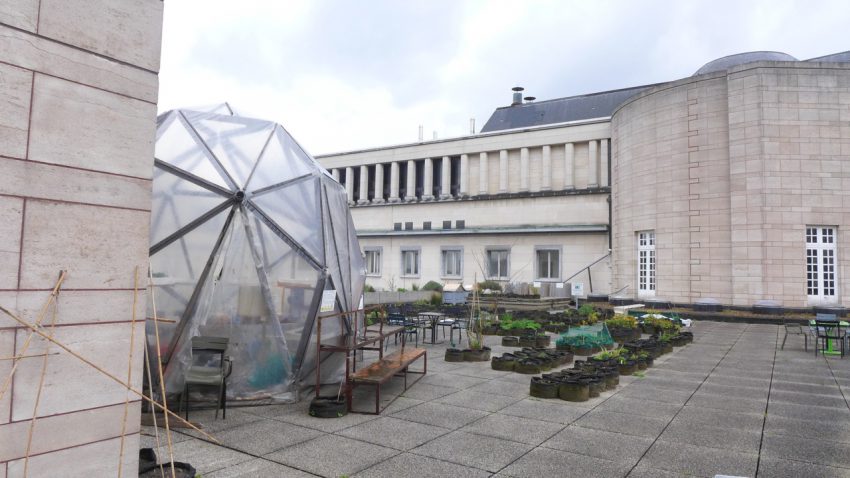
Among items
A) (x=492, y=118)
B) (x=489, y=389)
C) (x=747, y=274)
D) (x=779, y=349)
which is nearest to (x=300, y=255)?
(x=489, y=389)

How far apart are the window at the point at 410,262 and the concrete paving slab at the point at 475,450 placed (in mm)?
34647

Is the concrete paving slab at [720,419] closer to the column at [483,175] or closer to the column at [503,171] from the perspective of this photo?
the column at [503,171]

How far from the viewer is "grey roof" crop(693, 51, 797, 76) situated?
3052cm

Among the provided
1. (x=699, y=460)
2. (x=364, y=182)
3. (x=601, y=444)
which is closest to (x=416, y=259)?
(x=364, y=182)

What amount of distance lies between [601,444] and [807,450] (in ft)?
7.88

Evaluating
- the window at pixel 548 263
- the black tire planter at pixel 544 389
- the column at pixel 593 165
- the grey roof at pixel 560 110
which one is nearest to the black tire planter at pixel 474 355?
the black tire planter at pixel 544 389

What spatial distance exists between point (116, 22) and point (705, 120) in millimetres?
27631

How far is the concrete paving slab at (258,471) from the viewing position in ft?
17.8

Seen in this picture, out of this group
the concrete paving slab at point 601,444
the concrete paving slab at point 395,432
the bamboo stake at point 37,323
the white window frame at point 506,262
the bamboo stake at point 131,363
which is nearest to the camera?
the bamboo stake at point 37,323

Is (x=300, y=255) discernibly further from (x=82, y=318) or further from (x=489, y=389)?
(x=82, y=318)

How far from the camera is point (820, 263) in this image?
2388 centimetres

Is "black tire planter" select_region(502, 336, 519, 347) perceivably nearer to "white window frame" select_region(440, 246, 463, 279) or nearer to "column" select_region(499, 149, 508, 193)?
"white window frame" select_region(440, 246, 463, 279)

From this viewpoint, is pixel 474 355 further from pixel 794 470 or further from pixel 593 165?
pixel 593 165

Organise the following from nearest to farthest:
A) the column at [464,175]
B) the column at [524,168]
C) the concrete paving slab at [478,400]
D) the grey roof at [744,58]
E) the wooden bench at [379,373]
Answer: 1. the wooden bench at [379,373]
2. the concrete paving slab at [478,400]
3. the grey roof at [744,58]
4. the column at [524,168]
5. the column at [464,175]
